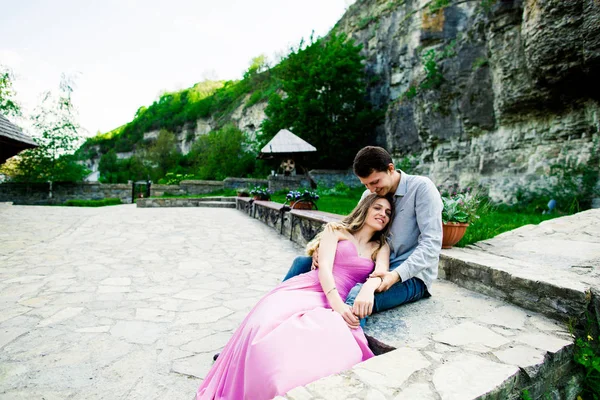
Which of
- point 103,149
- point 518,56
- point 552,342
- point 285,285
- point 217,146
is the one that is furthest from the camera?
point 103,149

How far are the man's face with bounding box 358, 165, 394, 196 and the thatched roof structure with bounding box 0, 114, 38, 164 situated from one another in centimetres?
1168

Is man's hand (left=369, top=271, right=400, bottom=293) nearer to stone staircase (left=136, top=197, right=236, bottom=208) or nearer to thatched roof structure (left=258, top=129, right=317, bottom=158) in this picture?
stone staircase (left=136, top=197, right=236, bottom=208)

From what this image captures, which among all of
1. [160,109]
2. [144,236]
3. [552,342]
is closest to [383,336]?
[552,342]

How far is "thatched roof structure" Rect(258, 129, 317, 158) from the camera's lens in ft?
66.5

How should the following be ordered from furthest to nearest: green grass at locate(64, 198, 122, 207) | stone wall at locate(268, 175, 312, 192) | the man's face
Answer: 1. stone wall at locate(268, 175, 312, 192)
2. green grass at locate(64, 198, 122, 207)
3. the man's face

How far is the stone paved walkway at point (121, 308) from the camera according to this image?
6.72ft

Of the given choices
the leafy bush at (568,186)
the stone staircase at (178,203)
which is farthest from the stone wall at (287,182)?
the leafy bush at (568,186)

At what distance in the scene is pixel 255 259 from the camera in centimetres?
550

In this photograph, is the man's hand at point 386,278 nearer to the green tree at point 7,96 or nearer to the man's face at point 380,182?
the man's face at point 380,182

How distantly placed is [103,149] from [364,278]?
64.3 m

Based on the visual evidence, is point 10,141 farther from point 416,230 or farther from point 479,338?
point 479,338

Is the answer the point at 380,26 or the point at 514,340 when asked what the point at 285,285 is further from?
the point at 380,26

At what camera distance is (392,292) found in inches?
90.9

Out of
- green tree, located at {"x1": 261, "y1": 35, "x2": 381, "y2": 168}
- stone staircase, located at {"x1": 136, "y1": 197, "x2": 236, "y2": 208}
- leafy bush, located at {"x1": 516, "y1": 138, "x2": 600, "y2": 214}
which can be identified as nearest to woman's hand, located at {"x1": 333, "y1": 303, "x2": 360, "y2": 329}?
leafy bush, located at {"x1": 516, "y1": 138, "x2": 600, "y2": 214}
